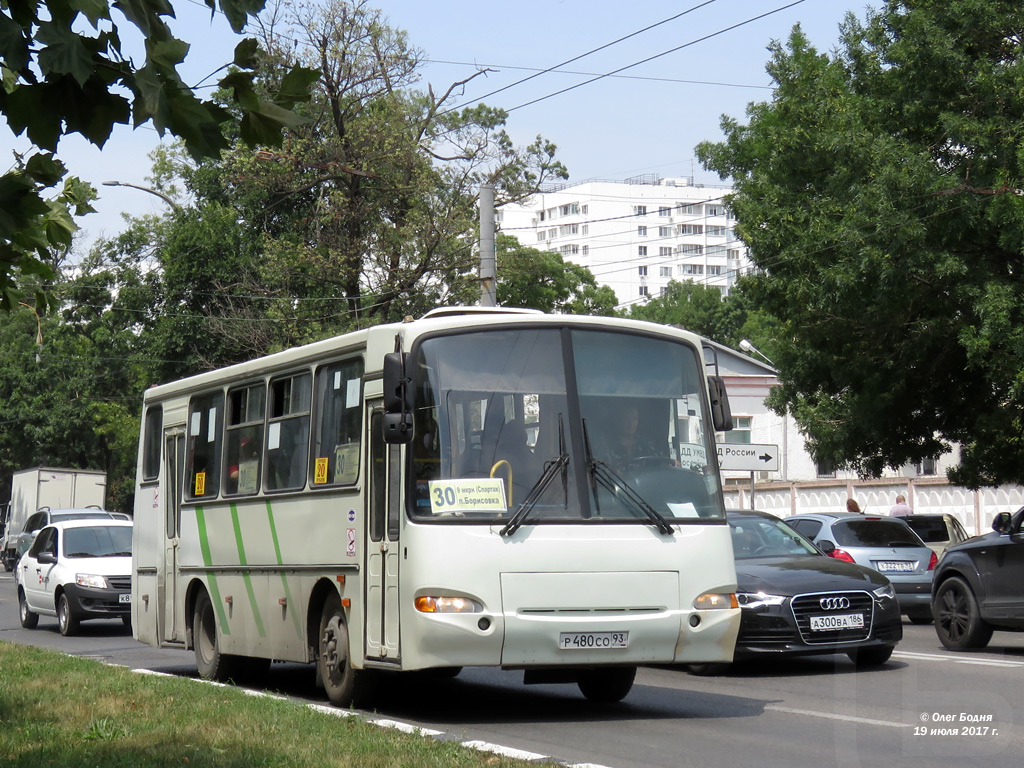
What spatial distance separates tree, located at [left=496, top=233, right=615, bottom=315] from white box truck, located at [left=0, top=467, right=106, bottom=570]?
48.7ft

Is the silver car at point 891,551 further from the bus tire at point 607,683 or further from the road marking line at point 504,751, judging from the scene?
the road marking line at point 504,751

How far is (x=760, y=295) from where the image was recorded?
1048 inches

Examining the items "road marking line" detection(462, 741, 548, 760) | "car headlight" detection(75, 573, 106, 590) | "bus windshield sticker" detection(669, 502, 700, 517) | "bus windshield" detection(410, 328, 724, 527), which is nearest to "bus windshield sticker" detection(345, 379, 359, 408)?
"bus windshield" detection(410, 328, 724, 527)

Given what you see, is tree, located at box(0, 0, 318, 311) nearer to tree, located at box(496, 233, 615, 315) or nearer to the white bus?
the white bus

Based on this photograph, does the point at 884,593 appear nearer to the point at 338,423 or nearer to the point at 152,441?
the point at 338,423

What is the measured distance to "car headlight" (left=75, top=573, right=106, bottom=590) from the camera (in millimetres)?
22250

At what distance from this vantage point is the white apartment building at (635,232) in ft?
498

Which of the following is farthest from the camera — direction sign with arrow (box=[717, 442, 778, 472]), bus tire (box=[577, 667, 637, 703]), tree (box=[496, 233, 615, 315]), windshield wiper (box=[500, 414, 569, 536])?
tree (box=[496, 233, 615, 315])

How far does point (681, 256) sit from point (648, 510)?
14830cm

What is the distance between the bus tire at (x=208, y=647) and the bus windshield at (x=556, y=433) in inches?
177

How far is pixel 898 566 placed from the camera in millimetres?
20812

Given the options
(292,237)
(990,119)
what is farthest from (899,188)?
(292,237)

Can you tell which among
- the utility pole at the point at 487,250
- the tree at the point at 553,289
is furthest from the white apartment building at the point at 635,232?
the utility pole at the point at 487,250

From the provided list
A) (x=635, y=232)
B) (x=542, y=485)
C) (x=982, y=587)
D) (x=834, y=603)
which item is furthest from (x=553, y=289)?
(x=635, y=232)
